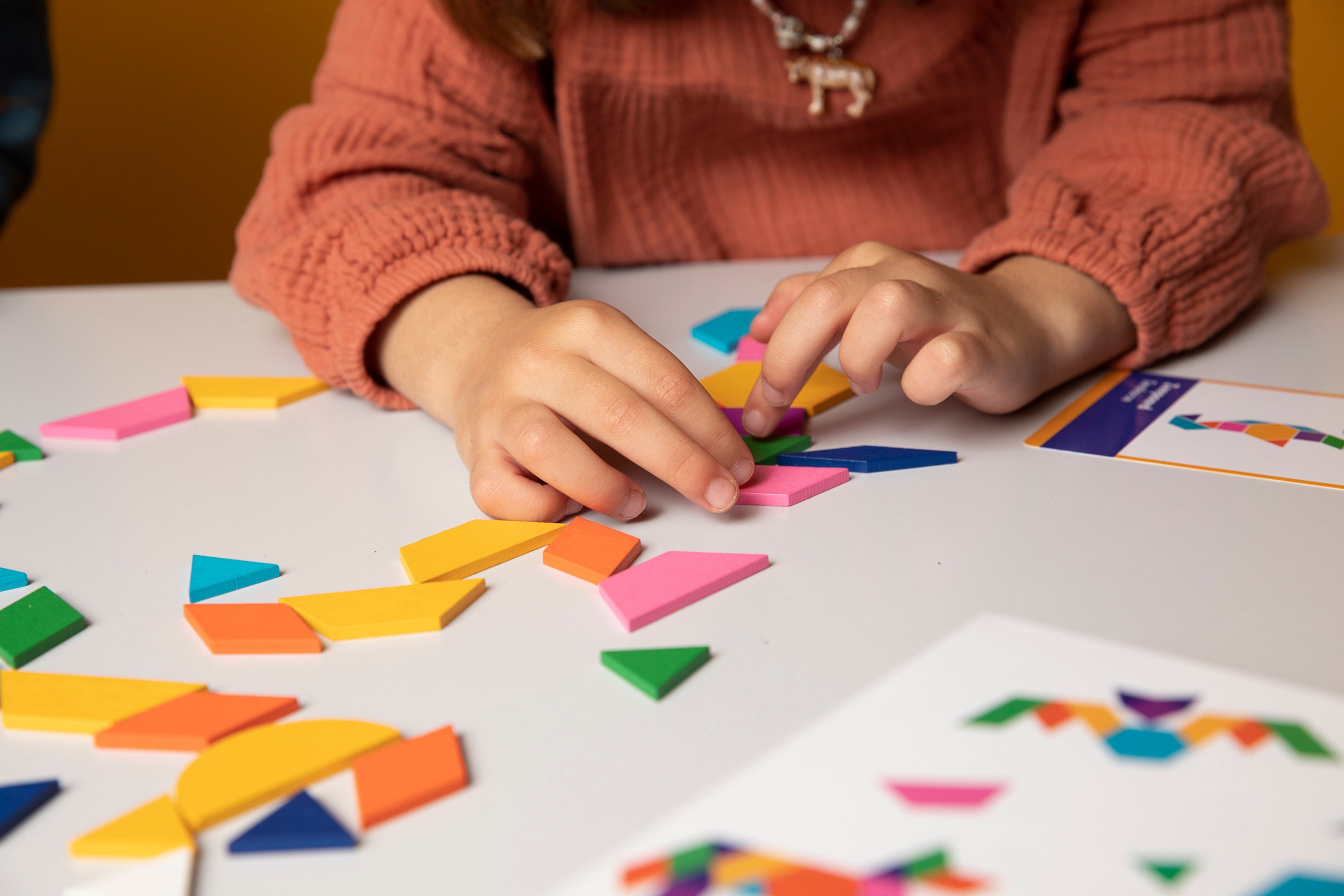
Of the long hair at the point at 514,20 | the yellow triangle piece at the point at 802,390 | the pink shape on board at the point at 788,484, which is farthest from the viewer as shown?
the long hair at the point at 514,20

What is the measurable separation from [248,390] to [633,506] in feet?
1.03

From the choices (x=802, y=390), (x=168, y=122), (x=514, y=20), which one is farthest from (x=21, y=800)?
(x=168, y=122)

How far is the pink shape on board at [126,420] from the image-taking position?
2.01ft

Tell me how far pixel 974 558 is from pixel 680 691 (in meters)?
0.15

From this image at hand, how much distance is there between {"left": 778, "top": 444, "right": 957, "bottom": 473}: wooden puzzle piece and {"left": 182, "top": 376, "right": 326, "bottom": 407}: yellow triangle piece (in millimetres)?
328

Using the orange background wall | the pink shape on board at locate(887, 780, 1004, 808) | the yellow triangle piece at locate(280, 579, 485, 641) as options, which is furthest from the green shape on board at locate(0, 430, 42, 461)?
the orange background wall

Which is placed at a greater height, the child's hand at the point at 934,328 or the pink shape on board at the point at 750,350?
the child's hand at the point at 934,328

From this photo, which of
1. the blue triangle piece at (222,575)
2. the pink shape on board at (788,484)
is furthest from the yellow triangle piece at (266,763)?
the pink shape on board at (788,484)

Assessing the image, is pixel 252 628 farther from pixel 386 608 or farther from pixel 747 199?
pixel 747 199

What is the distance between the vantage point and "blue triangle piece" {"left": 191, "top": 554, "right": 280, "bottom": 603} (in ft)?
1.43

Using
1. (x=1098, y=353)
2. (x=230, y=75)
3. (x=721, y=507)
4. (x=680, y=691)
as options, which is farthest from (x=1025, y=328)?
(x=230, y=75)

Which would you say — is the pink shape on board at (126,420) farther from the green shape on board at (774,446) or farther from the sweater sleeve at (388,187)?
the green shape on board at (774,446)

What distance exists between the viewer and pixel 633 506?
0.49 metres

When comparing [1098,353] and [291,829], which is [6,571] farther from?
[1098,353]
